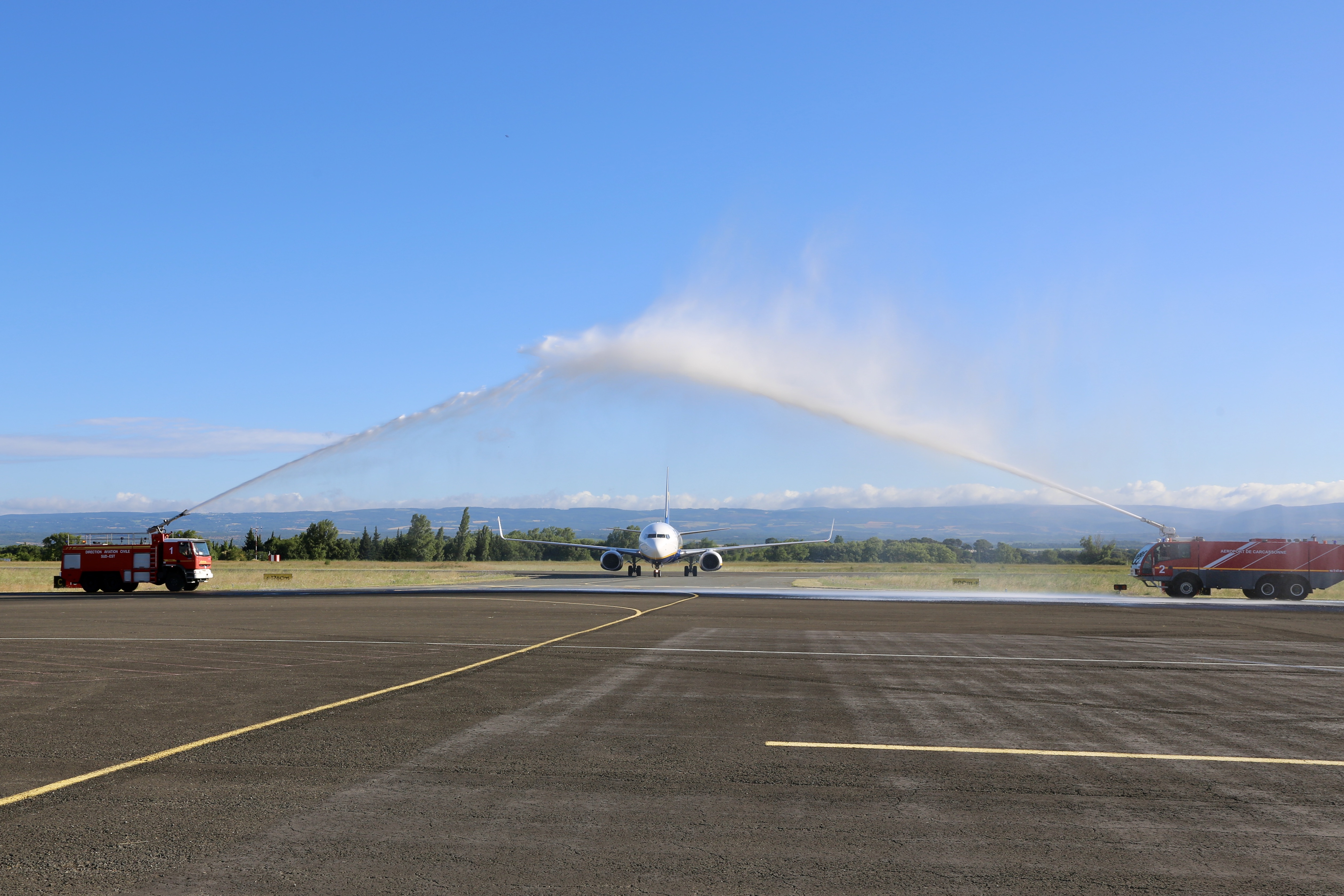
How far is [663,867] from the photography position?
6.41 m

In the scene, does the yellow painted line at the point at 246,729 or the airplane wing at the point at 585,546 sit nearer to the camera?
the yellow painted line at the point at 246,729

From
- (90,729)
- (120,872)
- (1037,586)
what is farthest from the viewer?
(1037,586)

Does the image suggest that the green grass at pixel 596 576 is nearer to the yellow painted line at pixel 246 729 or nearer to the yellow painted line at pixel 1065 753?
the yellow painted line at pixel 246 729

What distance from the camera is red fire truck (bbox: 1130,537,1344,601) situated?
45.5 metres

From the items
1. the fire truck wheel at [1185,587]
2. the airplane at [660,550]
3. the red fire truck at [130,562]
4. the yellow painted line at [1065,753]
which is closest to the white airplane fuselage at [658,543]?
the airplane at [660,550]

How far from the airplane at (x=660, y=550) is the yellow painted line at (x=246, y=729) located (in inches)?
1525

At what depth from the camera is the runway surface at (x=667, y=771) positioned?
251 inches

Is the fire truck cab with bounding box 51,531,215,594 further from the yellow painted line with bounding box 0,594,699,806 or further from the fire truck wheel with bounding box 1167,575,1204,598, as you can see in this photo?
the fire truck wheel with bounding box 1167,575,1204,598

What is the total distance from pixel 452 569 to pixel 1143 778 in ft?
288

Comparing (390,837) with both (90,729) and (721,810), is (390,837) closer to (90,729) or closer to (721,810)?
(721,810)

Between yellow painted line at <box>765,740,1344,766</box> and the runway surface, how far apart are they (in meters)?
0.09

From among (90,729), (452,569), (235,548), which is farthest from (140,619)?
(235,548)

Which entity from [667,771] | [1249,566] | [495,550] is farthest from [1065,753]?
[495,550]

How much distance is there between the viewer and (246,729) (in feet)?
36.0
